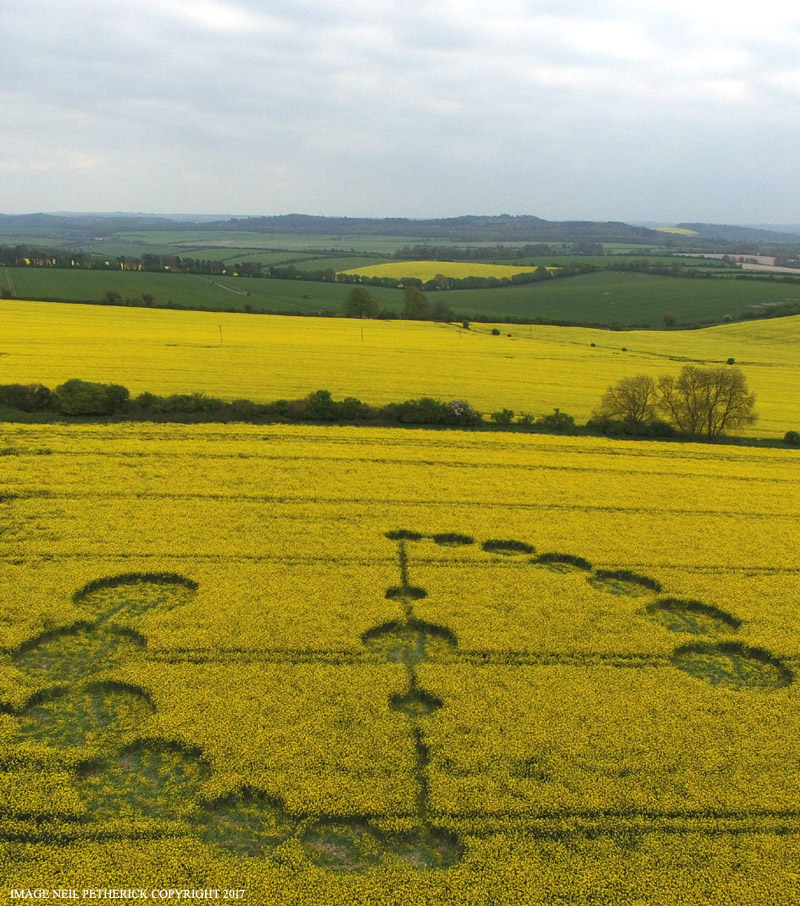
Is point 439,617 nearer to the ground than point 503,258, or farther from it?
nearer to the ground

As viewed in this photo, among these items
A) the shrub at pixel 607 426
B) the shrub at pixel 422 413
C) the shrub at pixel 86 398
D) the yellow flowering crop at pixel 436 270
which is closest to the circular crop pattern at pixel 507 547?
the shrub at pixel 422 413

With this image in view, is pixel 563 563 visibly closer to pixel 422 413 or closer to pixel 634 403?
pixel 422 413

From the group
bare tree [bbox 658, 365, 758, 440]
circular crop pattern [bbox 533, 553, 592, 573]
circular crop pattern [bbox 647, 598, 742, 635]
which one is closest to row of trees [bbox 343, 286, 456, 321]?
bare tree [bbox 658, 365, 758, 440]

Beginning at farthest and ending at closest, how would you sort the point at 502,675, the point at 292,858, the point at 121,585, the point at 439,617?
the point at 121,585 < the point at 439,617 < the point at 502,675 < the point at 292,858

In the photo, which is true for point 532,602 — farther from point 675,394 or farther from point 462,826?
point 675,394

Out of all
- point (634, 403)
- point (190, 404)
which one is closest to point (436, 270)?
point (634, 403)

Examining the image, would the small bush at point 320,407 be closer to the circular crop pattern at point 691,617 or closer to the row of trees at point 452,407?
the row of trees at point 452,407

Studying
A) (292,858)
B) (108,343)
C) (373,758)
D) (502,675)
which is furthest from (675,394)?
(108,343)
